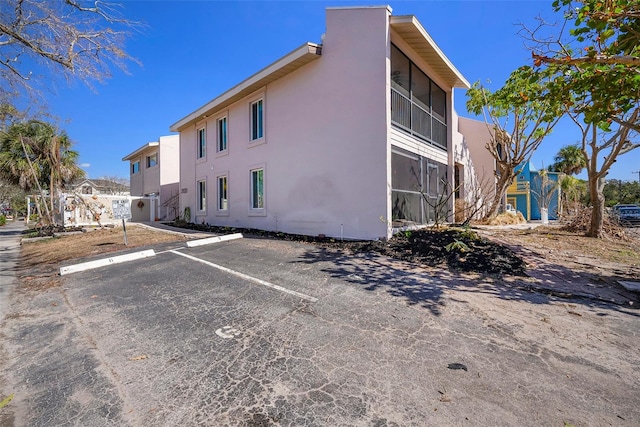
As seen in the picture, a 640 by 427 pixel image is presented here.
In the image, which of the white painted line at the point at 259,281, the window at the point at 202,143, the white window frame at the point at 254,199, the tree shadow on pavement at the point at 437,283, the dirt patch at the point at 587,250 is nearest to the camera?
the tree shadow on pavement at the point at 437,283

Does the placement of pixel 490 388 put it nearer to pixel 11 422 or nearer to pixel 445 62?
pixel 11 422

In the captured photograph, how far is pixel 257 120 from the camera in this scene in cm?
1281

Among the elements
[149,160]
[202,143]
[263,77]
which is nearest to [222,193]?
[202,143]

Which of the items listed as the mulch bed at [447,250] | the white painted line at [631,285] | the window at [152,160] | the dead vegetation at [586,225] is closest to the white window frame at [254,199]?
the mulch bed at [447,250]

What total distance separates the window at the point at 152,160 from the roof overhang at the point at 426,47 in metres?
21.1

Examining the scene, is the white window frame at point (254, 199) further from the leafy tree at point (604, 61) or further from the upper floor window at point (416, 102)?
the leafy tree at point (604, 61)

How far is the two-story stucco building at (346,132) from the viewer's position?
8.59m

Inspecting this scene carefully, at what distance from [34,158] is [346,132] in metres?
21.1

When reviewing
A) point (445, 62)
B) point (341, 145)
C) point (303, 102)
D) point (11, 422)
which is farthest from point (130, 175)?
point (11, 422)

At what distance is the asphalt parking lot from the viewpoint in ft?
7.18

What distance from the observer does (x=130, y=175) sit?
28.6m

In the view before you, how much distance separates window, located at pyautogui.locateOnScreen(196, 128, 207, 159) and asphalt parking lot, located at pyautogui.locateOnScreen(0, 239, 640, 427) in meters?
12.4

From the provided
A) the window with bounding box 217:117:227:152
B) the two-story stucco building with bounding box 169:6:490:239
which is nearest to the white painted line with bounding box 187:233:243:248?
the two-story stucco building with bounding box 169:6:490:239

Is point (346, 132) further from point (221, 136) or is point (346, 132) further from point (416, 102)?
point (221, 136)
